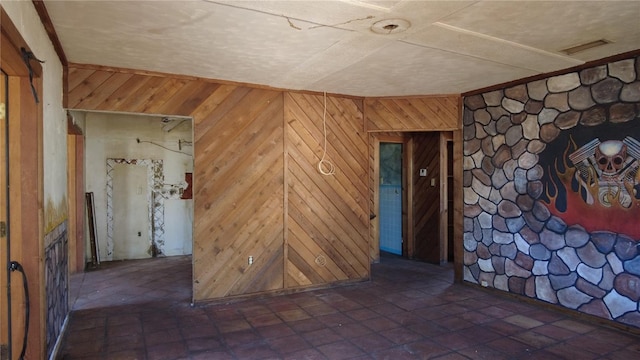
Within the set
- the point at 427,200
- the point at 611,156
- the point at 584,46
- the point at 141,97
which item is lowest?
the point at 427,200

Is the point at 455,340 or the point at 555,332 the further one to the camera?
the point at 555,332

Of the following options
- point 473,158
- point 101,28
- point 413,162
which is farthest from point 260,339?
point 413,162

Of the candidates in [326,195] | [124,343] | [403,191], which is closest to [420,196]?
[403,191]

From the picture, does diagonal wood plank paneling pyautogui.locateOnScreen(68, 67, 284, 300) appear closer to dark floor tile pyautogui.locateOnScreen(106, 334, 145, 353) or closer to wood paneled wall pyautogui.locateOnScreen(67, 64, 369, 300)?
wood paneled wall pyautogui.locateOnScreen(67, 64, 369, 300)

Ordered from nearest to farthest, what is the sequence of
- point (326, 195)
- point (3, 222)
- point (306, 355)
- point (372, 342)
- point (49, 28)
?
point (3, 222), point (49, 28), point (306, 355), point (372, 342), point (326, 195)

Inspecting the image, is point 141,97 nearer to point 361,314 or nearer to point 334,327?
point 334,327

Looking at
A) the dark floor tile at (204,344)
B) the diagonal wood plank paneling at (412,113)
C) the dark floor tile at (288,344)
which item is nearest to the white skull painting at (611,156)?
the diagonal wood plank paneling at (412,113)

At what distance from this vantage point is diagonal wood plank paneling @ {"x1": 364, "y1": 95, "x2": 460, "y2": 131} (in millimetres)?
4773

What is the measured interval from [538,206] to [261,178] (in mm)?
2957

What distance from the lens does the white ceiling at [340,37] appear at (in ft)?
7.79

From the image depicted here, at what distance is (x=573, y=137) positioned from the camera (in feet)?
12.0

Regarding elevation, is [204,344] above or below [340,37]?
below

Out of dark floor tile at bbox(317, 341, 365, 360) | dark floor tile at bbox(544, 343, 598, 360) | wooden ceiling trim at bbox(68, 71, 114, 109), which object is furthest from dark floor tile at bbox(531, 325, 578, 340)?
wooden ceiling trim at bbox(68, 71, 114, 109)

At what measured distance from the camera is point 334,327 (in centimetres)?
348
